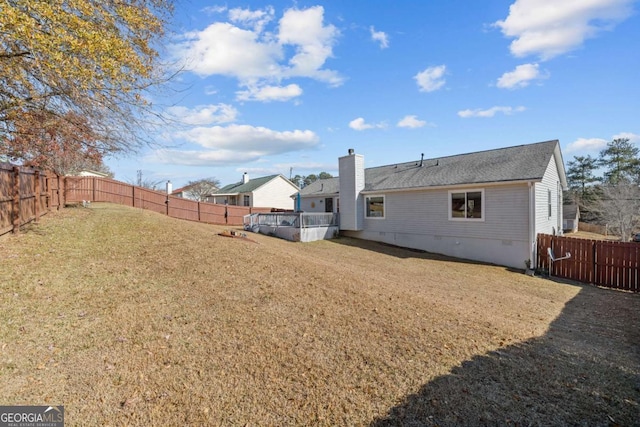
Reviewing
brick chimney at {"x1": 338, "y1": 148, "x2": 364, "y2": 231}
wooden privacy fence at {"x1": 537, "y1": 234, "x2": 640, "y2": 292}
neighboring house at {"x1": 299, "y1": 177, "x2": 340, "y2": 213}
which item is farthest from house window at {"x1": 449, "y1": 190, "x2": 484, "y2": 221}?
neighboring house at {"x1": 299, "y1": 177, "x2": 340, "y2": 213}

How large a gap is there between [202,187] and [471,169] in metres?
37.1

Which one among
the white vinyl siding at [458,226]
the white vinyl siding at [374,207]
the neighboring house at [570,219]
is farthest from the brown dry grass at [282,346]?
the neighboring house at [570,219]

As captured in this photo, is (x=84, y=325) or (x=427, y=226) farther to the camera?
(x=427, y=226)

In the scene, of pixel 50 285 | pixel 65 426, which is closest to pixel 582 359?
pixel 65 426

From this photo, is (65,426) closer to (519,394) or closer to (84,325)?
(84,325)

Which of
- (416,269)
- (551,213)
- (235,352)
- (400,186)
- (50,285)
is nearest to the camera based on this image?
(235,352)

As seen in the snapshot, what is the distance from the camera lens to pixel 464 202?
44.6 ft

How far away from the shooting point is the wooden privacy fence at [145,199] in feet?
53.1

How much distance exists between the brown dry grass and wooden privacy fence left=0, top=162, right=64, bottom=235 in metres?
0.49

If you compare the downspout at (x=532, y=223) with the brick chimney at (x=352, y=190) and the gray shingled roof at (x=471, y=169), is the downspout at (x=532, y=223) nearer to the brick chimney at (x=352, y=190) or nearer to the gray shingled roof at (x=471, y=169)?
the gray shingled roof at (x=471, y=169)

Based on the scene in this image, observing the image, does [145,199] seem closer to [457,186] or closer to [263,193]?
[263,193]

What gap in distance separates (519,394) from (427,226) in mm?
12024

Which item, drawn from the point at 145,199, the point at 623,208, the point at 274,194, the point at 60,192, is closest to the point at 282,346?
the point at 60,192

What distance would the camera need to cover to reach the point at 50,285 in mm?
5297
